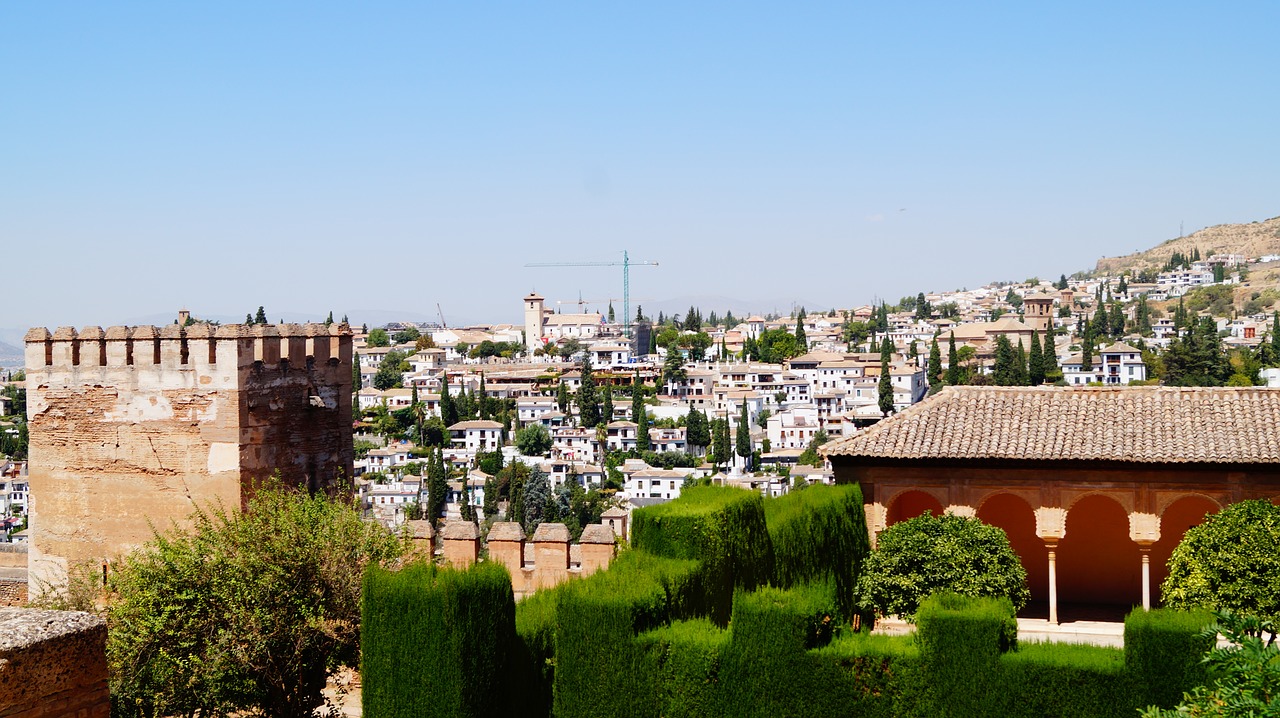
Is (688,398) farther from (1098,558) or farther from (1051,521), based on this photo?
(1051,521)

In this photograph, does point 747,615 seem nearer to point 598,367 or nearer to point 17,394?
point 17,394

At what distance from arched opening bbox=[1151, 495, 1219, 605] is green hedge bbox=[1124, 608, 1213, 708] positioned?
841cm

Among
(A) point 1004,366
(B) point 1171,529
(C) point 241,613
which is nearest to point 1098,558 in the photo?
(B) point 1171,529

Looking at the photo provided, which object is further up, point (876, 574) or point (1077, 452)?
point (1077, 452)

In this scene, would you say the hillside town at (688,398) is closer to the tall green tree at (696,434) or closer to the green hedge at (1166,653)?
the tall green tree at (696,434)

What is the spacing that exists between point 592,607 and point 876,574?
686 cm

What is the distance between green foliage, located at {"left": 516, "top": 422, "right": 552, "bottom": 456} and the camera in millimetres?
113562

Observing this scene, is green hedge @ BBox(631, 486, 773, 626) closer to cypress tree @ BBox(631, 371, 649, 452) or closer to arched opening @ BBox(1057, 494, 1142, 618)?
arched opening @ BBox(1057, 494, 1142, 618)

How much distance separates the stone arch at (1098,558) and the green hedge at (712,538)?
336 inches

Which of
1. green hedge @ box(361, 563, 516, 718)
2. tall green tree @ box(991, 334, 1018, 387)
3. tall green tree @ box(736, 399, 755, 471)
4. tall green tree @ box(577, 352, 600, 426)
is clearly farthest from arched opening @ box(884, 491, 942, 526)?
tall green tree @ box(577, 352, 600, 426)

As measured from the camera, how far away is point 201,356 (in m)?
12.6

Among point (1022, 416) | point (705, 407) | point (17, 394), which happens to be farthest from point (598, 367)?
point (1022, 416)

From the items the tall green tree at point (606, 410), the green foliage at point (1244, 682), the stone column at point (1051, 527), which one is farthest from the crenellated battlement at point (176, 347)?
the tall green tree at point (606, 410)

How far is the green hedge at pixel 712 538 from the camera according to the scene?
1214cm
